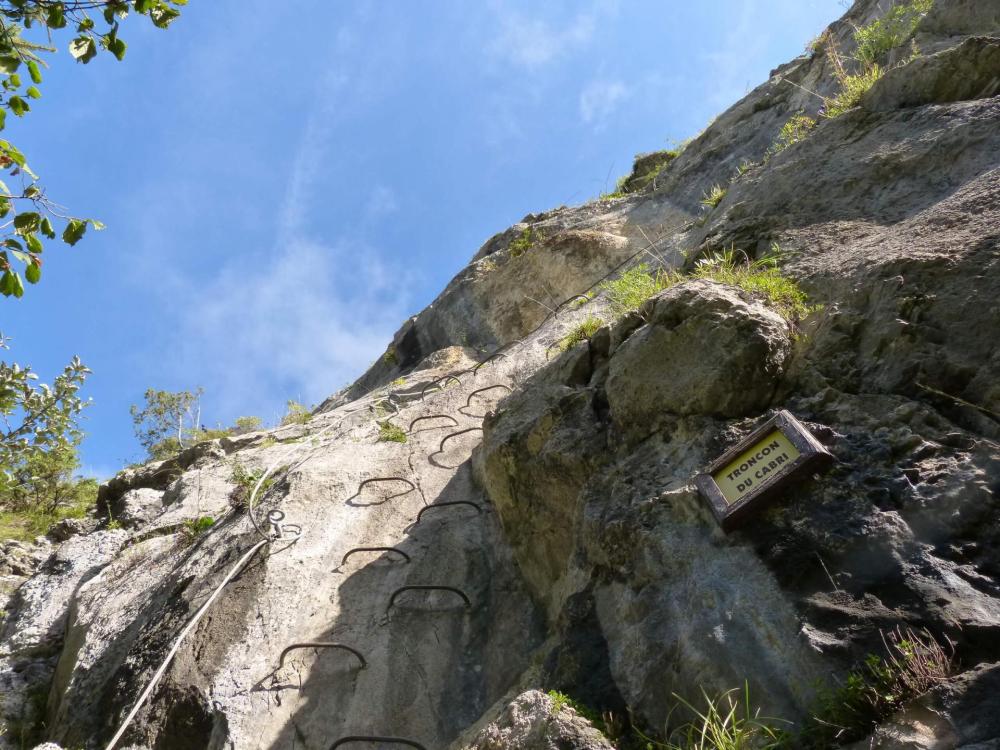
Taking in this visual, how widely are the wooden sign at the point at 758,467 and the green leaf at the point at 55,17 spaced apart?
4.21m

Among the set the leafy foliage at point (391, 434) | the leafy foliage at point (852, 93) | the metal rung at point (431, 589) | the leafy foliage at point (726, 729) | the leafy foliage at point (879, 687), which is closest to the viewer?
the leafy foliage at point (879, 687)

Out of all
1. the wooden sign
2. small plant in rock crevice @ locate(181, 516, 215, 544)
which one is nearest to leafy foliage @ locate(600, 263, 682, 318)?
the wooden sign

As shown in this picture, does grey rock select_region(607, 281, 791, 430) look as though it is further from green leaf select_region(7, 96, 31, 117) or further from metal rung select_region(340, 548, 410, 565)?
green leaf select_region(7, 96, 31, 117)

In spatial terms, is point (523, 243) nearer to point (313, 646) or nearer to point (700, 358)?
point (700, 358)

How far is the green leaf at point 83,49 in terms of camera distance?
4.42 metres

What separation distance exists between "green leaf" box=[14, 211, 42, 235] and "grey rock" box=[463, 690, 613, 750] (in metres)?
3.42

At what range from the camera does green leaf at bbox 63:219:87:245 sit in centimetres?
430

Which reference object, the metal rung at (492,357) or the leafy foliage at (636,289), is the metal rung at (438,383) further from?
the leafy foliage at (636,289)

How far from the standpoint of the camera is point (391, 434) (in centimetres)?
834

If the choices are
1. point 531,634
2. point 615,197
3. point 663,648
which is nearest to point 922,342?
point 663,648

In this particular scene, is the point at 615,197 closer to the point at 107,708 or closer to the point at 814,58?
the point at 814,58

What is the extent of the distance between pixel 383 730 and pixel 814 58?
1089cm

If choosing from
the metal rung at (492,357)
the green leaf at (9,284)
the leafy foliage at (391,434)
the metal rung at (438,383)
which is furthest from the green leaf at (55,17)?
the metal rung at (492,357)

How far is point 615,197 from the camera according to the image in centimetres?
1420
